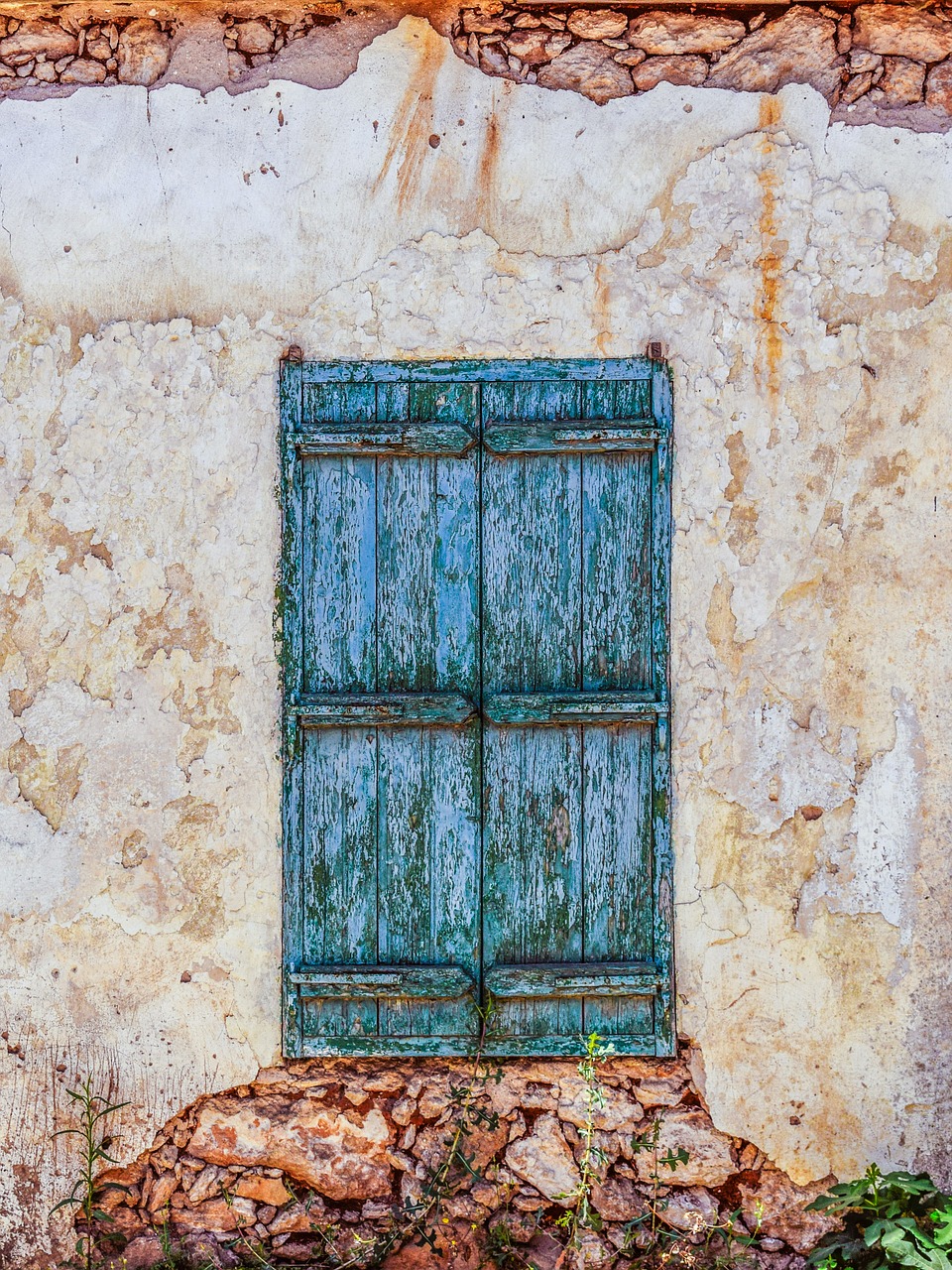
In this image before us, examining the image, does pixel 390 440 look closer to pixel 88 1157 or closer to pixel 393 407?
pixel 393 407

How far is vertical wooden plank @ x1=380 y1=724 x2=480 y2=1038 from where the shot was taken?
2518 mm

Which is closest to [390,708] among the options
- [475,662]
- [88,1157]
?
[475,662]

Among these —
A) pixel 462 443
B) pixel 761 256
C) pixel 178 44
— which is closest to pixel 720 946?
pixel 462 443

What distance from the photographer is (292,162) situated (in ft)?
8.32

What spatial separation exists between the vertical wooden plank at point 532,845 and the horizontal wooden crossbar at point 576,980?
39mm

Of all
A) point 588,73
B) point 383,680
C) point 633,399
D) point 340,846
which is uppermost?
point 588,73

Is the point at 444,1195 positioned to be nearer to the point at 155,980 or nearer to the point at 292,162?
the point at 155,980

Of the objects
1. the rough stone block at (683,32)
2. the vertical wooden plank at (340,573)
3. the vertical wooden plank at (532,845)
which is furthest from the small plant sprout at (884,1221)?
the rough stone block at (683,32)

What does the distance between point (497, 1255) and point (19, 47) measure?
10.6 ft

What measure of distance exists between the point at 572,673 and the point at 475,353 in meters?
0.83

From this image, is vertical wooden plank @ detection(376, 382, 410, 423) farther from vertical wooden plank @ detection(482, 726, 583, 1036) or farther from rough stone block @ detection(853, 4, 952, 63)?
rough stone block @ detection(853, 4, 952, 63)

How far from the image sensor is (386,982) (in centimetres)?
247

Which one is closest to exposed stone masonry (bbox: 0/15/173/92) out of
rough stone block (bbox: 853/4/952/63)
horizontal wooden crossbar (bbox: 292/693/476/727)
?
horizontal wooden crossbar (bbox: 292/693/476/727)

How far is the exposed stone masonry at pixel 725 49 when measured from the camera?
2.51m
